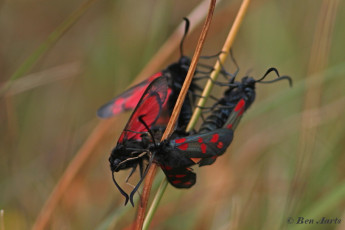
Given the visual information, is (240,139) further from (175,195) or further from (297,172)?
(297,172)

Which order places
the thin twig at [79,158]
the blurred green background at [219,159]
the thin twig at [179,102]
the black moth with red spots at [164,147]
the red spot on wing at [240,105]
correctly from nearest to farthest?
1. the thin twig at [179,102]
2. the black moth with red spots at [164,147]
3. the red spot on wing at [240,105]
4. the thin twig at [79,158]
5. the blurred green background at [219,159]

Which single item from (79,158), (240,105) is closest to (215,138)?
(240,105)

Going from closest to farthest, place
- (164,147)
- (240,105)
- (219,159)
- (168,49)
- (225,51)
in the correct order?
(164,147)
(225,51)
(240,105)
(168,49)
(219,159)

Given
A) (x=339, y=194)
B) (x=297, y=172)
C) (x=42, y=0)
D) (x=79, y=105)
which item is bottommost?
(x=339, y=194)

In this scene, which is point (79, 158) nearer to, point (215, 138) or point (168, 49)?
point (168, 49)

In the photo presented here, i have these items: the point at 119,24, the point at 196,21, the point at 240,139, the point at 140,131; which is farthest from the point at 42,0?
the point at 140,131

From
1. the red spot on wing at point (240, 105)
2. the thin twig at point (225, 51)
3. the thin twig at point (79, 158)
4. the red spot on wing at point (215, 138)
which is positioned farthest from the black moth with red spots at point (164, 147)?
the thin twig at point (79, 158)

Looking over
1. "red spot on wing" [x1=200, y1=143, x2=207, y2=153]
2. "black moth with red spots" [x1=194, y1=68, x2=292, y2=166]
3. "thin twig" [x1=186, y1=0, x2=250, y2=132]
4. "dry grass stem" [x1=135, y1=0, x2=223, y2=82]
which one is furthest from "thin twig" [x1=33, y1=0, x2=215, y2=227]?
"red spot on wing" [x1=200, y1=143, x2=207, y2=153]

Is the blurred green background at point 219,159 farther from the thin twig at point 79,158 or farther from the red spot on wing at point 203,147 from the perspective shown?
the red spot on wing at point 203,147
